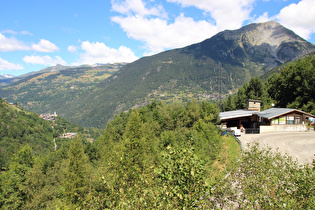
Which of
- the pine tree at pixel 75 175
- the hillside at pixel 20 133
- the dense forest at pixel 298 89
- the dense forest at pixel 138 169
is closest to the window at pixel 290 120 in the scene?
the dense forest at pixel 298 89

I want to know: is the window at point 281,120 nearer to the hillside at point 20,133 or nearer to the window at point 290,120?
the window at point 290,120

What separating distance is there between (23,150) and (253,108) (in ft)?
197

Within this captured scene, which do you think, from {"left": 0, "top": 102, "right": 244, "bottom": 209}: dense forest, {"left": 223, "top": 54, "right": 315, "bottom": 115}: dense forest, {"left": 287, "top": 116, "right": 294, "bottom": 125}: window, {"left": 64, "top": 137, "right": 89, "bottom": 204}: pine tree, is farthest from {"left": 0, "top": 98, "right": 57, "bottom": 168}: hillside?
{"left": 223, "top": 54, "right": 315, "bottom": 115}: dense forest

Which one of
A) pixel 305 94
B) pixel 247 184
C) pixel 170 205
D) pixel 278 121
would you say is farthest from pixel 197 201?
pixel 305 94

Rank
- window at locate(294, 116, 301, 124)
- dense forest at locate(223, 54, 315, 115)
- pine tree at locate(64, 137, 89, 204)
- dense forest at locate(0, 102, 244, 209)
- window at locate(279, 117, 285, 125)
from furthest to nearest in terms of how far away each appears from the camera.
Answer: dense forest at locate(223, 54, 315, 115), window at locate(294, 116, 301, 124), window at locate(279, 117, 285, 125), pine tree at locate(64, 137, 89, 204), dense forest at locate(0, 102, 244, 209)

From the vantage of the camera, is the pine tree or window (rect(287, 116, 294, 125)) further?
window (rect(287, 116, 294, 125))

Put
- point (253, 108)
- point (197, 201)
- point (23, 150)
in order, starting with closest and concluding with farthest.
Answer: point (197, 201)
point (23, 150)
point (253, 108)

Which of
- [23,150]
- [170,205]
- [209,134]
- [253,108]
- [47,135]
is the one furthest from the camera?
[47,135]

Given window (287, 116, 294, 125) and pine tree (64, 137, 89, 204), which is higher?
window (287, 116, 294, 125)

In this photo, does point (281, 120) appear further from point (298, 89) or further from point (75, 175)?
point (75, 175)

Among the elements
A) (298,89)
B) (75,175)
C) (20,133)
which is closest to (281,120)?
(298,89)

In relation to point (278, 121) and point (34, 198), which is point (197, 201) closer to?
point (34, 198)

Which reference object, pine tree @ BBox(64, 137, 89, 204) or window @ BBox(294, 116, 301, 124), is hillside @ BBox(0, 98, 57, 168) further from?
window @ BBox(294, 116, 301, 124)

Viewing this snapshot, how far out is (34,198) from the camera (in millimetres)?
30234
